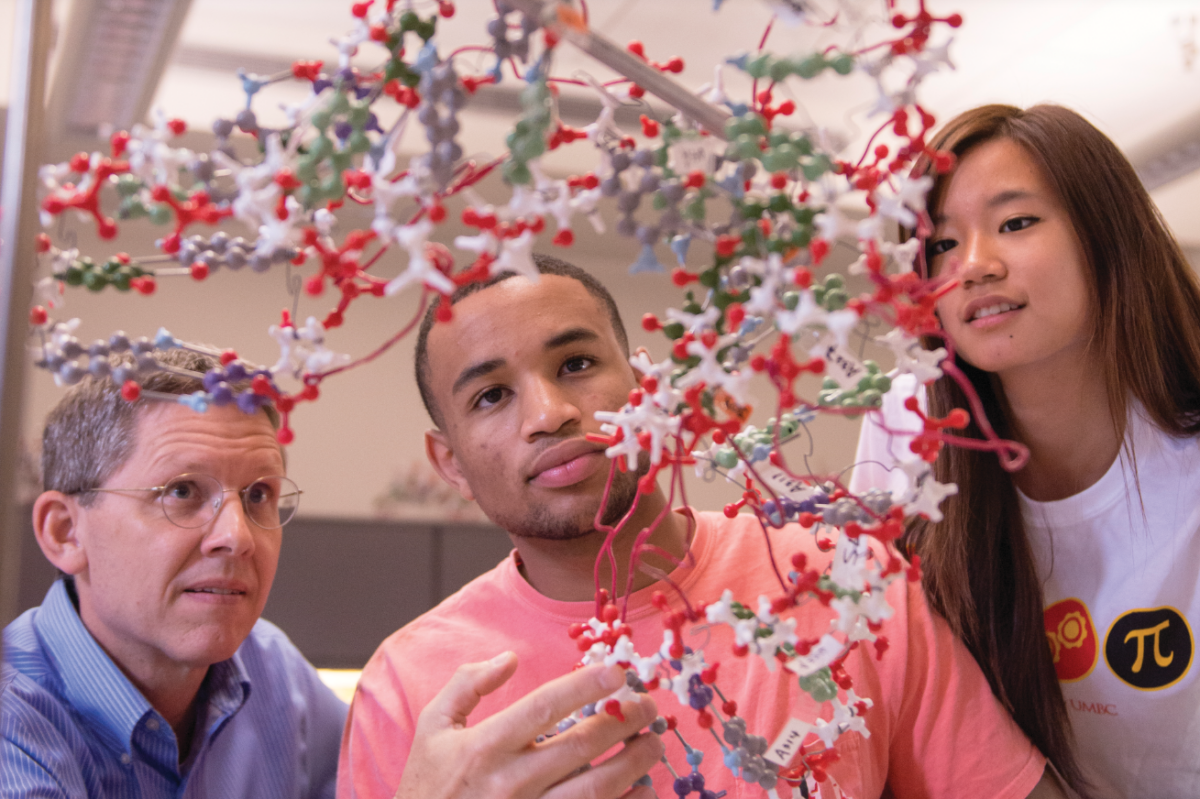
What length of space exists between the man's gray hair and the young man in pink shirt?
341mm

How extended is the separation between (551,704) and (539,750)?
7 cm

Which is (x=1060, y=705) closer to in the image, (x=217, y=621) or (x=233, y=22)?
(x=217, y=621)

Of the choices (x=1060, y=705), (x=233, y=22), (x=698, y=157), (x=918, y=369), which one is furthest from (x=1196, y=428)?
(x=233, y=22)

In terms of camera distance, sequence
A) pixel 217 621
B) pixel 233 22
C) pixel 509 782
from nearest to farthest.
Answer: pixel 509 782 < pixel 217 621 < pixel 233 22

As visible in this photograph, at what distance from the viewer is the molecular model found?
0.65 meters

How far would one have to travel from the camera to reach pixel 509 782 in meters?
0.93

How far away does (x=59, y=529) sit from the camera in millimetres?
1362

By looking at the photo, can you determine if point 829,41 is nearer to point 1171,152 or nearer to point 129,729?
point 1171,152

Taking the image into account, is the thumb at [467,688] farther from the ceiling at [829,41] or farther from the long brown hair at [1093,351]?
the ceiling at [829,41]

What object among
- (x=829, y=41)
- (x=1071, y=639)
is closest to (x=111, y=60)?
(x=829, y=41)

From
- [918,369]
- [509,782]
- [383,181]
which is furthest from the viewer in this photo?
[509,782]

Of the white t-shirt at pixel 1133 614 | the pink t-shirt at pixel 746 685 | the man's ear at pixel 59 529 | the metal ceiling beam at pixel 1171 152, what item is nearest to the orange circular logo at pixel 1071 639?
the white t-shirt at pixel 1133 614

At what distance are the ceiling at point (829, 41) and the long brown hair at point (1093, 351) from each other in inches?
62.3

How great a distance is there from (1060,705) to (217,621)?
109 cm
